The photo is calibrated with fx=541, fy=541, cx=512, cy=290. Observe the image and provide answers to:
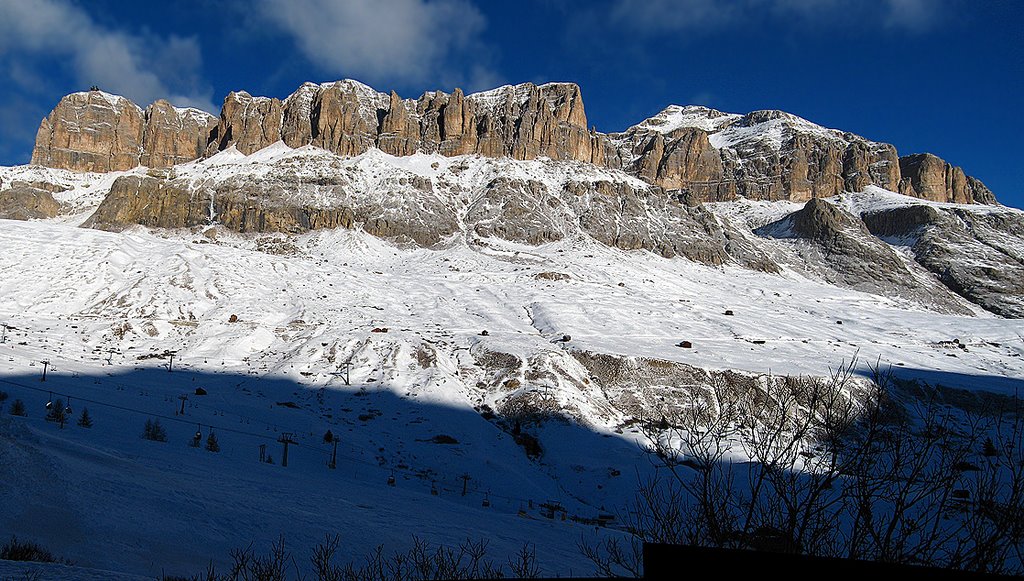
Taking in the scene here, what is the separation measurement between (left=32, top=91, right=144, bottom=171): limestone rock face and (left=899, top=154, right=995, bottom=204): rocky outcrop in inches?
7974

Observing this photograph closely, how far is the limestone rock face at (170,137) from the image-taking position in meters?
130

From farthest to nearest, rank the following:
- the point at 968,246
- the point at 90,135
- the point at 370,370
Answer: the point at 90,135
the point at 968,246
the point at 370,370

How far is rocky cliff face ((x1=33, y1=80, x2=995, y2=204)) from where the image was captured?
122125mm

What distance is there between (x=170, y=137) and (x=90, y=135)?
638 inches

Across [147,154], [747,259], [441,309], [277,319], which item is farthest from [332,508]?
[147,154]

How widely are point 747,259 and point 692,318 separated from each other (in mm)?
54266

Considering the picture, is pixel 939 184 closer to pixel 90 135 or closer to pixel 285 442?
pixel 285 442

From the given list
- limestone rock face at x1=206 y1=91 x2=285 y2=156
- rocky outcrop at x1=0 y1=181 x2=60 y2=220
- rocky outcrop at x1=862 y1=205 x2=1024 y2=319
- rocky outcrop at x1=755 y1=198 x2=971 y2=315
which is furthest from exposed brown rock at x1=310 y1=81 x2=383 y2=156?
rocky outcrop at x1=862 y1=205 x2=1024 y2=319

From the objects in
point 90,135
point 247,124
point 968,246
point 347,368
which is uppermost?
point 247,124

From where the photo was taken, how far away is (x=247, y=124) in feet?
399

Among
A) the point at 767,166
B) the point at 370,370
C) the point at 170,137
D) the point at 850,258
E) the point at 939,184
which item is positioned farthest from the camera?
the point at 939,184

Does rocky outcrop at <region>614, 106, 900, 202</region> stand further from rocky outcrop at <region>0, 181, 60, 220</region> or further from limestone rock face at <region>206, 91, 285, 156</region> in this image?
rocky outcrop at <region>0, 181, 60, 220</region>

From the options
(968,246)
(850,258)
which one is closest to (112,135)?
(850,258)

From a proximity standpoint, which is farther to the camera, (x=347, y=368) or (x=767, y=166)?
(x=767, y=166)
